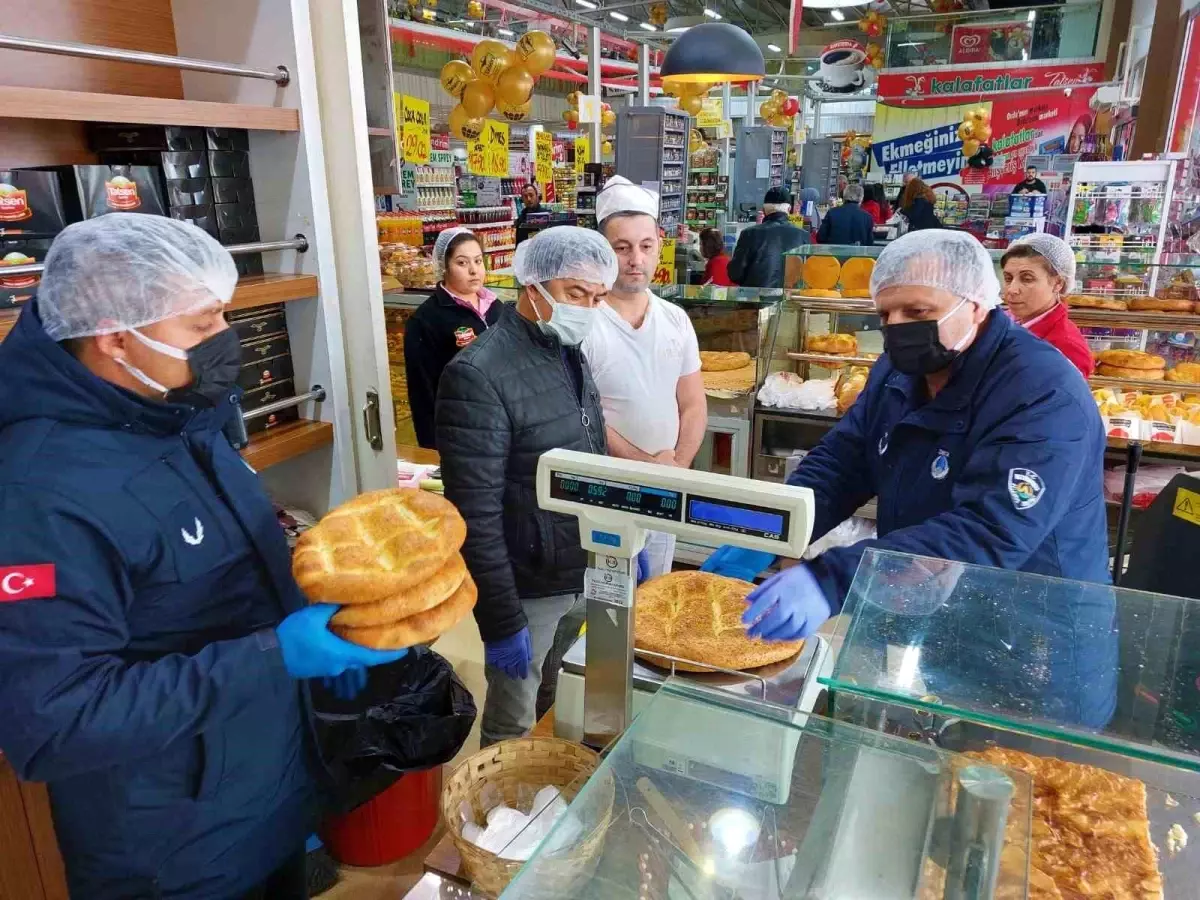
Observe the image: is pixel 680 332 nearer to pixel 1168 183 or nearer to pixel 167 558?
pixel 167 558

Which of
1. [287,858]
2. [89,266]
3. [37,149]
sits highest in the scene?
[37,149]

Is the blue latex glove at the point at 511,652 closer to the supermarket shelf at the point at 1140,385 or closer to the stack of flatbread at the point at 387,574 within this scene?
the stack of flatbread at the point at 387,574

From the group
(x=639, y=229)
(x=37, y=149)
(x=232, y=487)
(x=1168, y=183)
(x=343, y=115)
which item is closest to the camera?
(x=232, y=487)

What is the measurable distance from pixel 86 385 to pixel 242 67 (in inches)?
51.3

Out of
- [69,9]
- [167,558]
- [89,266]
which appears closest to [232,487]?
[167,558]

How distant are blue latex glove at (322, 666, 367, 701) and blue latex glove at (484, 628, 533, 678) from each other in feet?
1.52

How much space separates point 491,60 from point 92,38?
7.32m

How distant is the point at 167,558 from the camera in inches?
55.3

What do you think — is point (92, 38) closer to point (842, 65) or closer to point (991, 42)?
point (842, 65)

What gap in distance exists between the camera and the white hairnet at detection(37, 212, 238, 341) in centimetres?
136

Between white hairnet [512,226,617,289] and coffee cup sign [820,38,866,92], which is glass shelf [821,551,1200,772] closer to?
white hairnet [512,226,617,289]

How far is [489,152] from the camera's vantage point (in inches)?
325

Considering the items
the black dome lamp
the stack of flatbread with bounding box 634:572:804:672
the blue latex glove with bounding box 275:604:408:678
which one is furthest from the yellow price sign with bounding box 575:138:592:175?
the blue latex glove with bounding box 275:604:408:678

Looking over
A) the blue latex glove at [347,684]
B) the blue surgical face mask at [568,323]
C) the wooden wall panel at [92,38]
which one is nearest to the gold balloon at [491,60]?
the wooden wall panel at [92,38]
